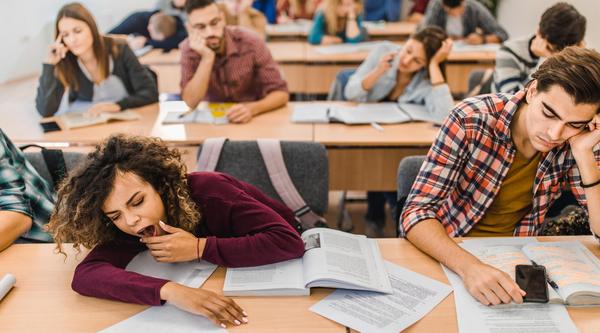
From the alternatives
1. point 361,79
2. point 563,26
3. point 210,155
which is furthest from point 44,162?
point 563,26

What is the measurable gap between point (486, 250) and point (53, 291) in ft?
3.33

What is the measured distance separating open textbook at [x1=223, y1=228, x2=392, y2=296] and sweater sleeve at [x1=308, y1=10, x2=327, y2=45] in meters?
3.15

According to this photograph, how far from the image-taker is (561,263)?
1.27 m

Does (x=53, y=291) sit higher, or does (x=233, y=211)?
(x=233, y=211)

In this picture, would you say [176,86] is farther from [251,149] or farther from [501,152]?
[501,152]

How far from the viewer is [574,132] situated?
51.1 inches

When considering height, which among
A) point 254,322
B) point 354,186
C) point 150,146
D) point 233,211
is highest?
point 150,146

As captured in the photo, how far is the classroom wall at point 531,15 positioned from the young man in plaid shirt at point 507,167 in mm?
2765

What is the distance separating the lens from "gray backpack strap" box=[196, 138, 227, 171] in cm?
184

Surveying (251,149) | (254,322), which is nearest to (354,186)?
(251,149)

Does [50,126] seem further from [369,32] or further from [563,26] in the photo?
[369,32]

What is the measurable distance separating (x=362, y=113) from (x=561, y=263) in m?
1.37

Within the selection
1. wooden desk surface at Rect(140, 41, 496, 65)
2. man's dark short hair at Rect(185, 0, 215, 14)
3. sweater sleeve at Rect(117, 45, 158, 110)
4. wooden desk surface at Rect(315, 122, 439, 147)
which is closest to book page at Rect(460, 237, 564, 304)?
wooden desk surface at Rect(315, 122, 439, 147)

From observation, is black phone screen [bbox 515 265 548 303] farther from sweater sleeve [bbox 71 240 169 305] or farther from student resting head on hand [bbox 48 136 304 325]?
sweater sleeve [bbox 71 240 169 305]
